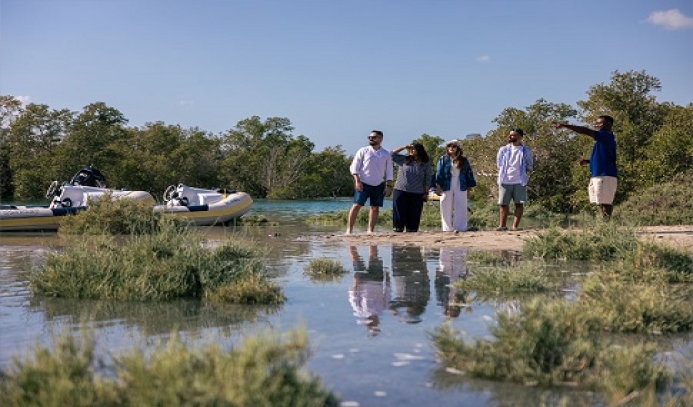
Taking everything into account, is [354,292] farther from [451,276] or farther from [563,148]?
[563,148]

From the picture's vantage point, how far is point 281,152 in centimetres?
9794

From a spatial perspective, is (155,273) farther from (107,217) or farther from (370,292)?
(107,217)

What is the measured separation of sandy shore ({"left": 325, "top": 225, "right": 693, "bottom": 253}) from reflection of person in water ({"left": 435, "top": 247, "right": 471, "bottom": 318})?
71cm

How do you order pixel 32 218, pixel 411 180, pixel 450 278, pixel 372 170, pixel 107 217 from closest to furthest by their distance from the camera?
pixel 450 278 → pixel 372 170 → pixel 411 180 → pixel 107 217 → pixel 32 218

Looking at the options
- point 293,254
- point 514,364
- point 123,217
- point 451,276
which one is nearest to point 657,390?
point 514,364

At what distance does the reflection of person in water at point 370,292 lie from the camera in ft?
19.7

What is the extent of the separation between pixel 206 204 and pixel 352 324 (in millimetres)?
17713

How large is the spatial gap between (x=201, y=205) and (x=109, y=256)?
14976 millimetres

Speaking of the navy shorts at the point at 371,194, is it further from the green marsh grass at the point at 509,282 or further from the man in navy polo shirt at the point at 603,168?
the green marsh grass at the point at 509,282

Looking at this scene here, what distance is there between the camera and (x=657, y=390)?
13.0ft

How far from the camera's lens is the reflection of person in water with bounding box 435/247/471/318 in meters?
6.50

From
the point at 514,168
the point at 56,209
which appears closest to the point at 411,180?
the point at 514,168

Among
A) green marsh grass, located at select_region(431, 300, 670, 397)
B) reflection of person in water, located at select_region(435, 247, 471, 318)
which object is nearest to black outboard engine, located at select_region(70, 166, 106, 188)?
reflection of person in water, located at select_region(435, 247, 471, 318)

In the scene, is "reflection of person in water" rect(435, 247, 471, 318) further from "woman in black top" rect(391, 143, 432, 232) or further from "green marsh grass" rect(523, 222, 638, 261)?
"woman in black top" rect(391, 143, 432, 232)
